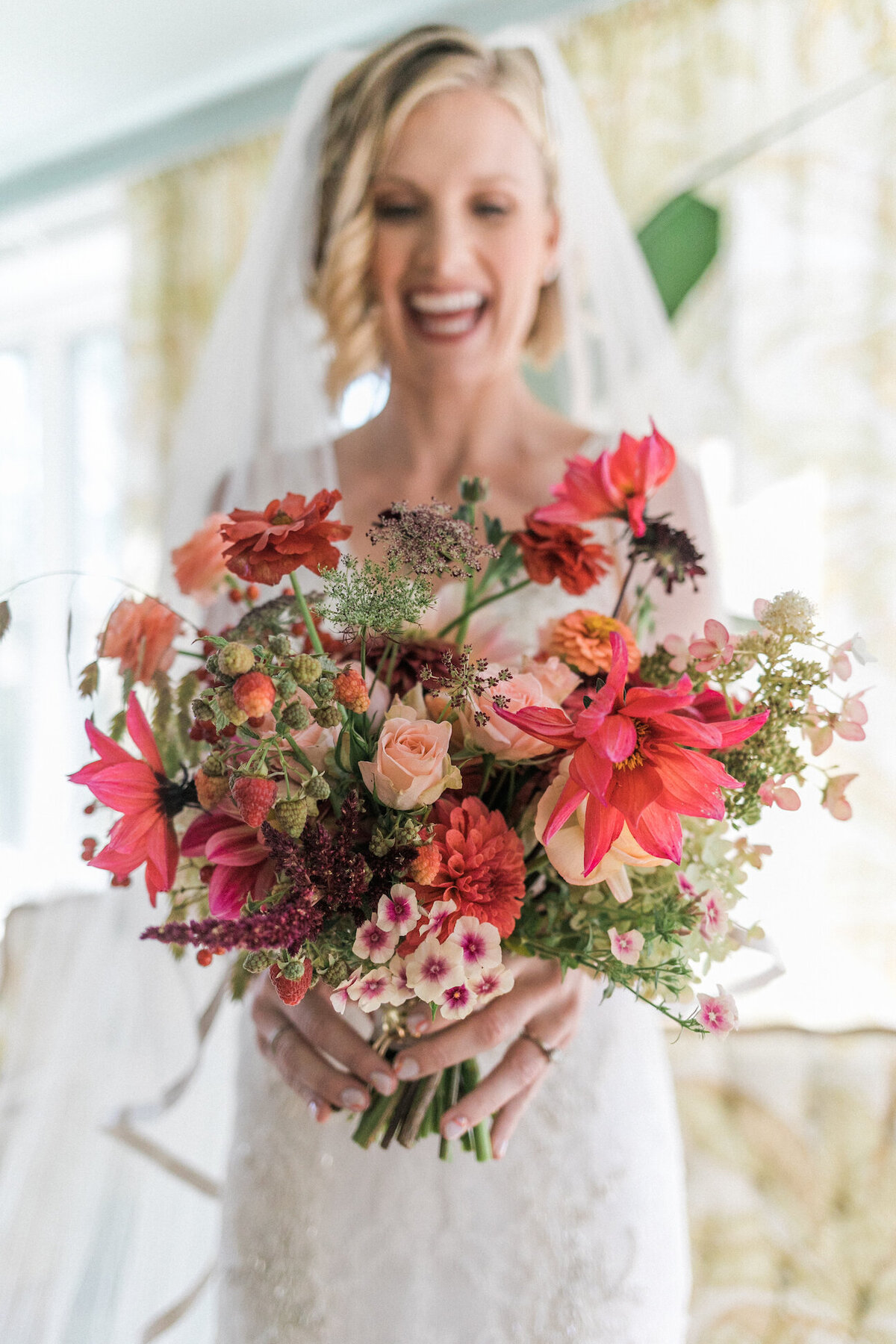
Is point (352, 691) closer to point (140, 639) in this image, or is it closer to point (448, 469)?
point (140, 639)

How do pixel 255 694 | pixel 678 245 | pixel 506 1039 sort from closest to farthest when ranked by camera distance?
pixel 255 694, pixel 506 1039, pixel 678 245

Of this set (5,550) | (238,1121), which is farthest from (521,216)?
(5,550)

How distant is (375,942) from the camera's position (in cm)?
48

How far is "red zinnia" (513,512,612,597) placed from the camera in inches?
22.6

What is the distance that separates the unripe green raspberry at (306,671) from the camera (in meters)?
0.45

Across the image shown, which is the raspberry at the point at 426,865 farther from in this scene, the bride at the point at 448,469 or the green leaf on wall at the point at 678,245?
the green leaf on wall at the point at 678,245

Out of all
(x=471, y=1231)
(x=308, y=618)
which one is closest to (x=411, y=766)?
(x=308, y=618)

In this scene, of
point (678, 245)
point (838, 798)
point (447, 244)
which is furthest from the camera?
point (678, 245)

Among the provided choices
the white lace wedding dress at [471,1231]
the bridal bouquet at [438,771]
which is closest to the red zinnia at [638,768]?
the bridal bouquet at [438,771]

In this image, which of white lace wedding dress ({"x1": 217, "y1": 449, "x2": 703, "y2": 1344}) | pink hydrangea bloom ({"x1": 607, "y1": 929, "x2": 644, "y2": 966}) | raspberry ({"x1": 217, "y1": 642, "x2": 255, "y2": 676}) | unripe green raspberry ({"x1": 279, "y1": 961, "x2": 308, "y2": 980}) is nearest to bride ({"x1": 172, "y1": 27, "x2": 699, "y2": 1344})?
white lace wedding dress ({"x1": 217, "y1": 449, "x2": 703, "y2": 1344})

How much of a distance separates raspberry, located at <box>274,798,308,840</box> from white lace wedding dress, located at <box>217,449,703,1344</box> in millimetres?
468

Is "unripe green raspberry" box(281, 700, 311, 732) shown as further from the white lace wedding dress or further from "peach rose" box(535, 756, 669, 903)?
the white lace wedding dress

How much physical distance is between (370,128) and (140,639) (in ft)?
2.06

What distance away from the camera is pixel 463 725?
51 cm
